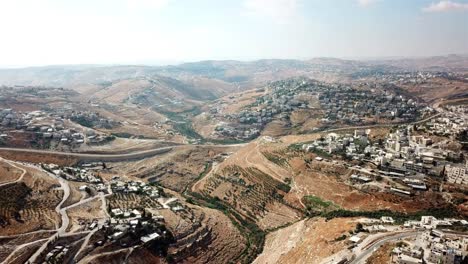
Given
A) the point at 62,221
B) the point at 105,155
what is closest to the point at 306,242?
the point at 62,221

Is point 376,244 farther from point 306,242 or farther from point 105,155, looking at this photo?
point 105,155

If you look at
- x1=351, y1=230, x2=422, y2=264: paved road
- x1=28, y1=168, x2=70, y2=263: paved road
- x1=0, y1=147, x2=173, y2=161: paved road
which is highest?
x1=351, y1=230, x2=422, y2=264: paved road

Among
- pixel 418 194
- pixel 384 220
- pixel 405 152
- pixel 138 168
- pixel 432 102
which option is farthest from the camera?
pixel 432 102

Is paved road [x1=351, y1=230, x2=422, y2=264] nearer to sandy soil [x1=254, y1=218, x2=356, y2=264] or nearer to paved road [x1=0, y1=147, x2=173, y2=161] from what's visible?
sandy soil [x1=254, y1=218, x2=356, y2=264]

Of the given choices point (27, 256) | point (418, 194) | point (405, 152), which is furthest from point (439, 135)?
point (27, 256)

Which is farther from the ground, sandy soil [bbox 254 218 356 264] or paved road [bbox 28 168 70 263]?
paved road [bbox 28 168 70 263]

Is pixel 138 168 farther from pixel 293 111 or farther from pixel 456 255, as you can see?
pixel 456 255

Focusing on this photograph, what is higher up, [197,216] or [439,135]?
[439,135]

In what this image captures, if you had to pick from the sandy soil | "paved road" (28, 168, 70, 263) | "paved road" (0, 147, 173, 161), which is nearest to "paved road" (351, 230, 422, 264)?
the sandy soil

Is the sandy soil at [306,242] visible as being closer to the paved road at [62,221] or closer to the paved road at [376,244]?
the paved road at [376,244]

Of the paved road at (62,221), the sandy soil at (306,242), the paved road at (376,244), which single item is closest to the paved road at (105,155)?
the paved road at (62,221)
